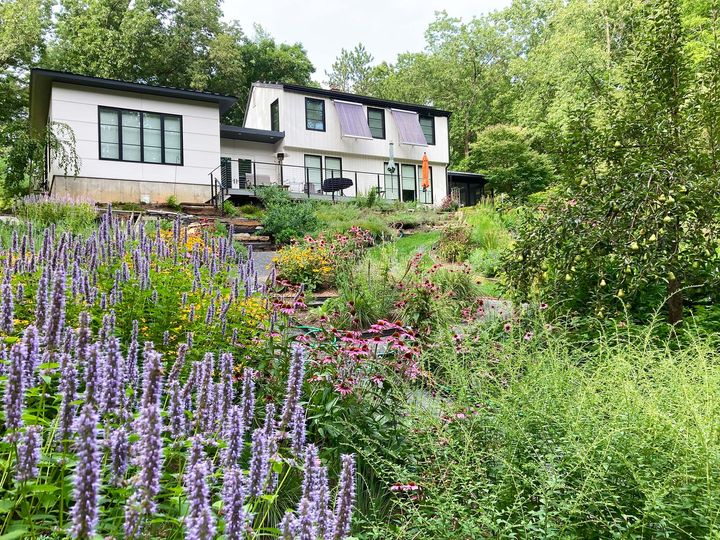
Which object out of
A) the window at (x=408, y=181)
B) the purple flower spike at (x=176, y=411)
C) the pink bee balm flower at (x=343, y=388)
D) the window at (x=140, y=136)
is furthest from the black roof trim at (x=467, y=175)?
the purple flower spike at (x=176, y=411)

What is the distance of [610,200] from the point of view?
528cm

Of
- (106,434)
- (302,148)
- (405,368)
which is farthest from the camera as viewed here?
(302,148)

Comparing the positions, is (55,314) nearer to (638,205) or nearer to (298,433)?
(298,433)

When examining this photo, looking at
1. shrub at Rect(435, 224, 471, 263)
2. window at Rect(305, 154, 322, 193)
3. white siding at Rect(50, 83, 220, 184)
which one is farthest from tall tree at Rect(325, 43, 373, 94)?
shrub at Rect(435, 224, 471, 263)

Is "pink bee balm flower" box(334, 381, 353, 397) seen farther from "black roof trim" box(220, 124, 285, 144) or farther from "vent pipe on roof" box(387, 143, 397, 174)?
"vent pipe on roof" box(387, 143, 397, 174)

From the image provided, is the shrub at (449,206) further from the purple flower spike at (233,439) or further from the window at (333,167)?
the purple flower spike at (233,439)

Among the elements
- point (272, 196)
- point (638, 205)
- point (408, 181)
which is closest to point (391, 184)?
point (408, 181)

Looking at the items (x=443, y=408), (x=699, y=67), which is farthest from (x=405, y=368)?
(x=699, y=67)

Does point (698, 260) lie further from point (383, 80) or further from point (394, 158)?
point (383, 80)

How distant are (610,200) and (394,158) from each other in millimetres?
20007

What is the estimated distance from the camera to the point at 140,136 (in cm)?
1689

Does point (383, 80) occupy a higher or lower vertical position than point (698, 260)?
higher

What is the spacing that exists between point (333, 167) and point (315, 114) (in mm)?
2346

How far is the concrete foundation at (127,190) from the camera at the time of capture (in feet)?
51.4
